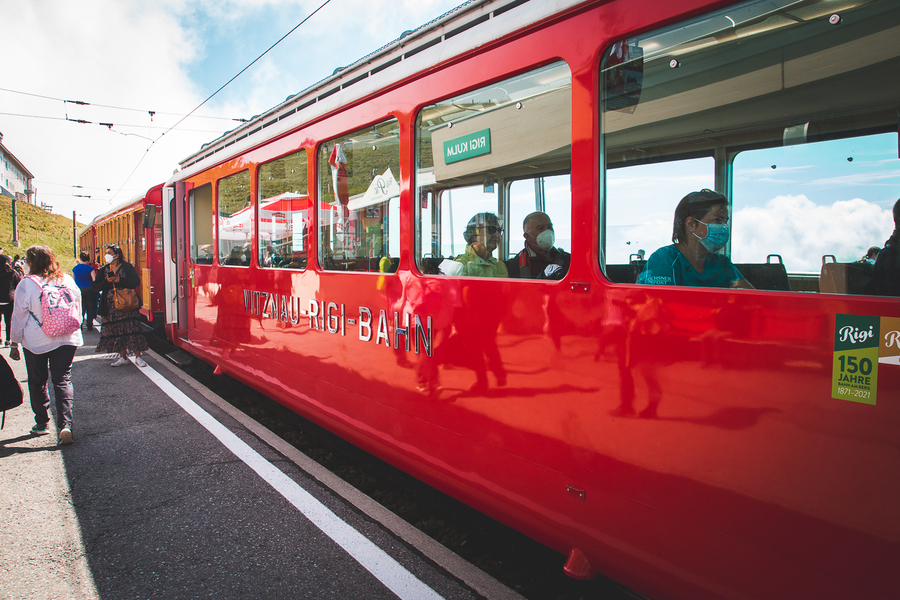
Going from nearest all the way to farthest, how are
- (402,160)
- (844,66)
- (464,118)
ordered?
(844,66)
(464,118)
(402,160)

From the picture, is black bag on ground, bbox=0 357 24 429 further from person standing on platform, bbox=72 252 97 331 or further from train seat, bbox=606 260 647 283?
person standing on platform, bbox=72 252 97 331

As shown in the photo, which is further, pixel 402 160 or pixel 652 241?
pixel 402 160

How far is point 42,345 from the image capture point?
446cm

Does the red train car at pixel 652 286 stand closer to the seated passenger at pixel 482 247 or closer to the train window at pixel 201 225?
the seated passenger at pixel 482 247

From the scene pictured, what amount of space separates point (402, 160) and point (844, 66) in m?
2.04

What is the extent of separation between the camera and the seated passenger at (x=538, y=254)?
7.50 feet

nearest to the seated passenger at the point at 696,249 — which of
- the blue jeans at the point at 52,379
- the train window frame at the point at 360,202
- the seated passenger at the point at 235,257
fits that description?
the train window frame at the point at 360,202

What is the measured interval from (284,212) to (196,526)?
8.22ft

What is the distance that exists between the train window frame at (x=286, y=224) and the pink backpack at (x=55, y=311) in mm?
1574

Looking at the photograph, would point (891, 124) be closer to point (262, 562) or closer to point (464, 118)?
point (464, 118)

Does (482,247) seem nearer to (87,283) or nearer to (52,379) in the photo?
(52,379)

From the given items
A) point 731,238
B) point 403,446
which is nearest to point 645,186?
point 731,238

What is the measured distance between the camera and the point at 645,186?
2.09 meters

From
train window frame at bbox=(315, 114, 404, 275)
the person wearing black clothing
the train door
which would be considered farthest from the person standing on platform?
train window frame at bbox=(315, 114, 404, 275)
